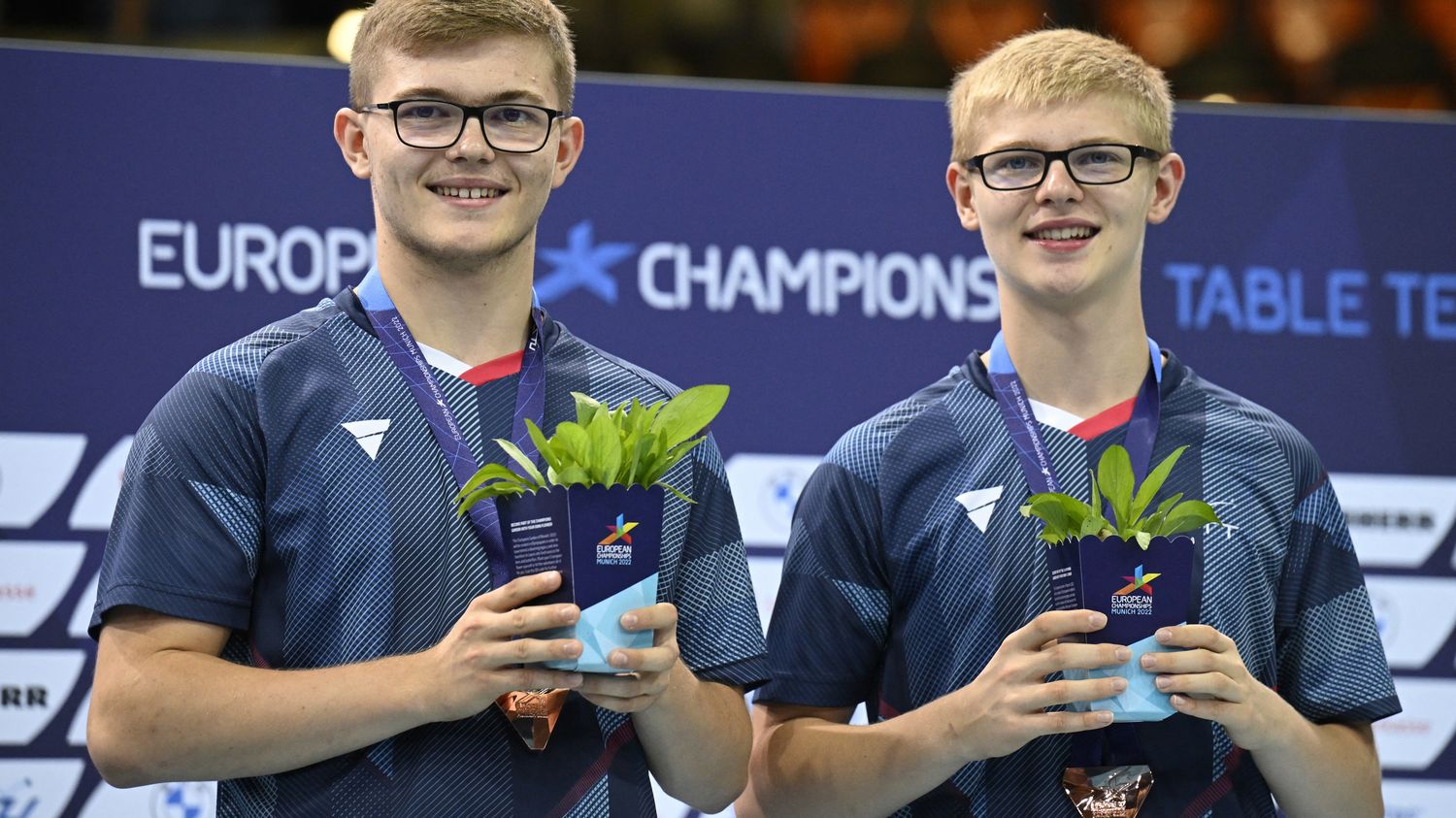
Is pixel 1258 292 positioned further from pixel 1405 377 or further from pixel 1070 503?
pixel 1070 503

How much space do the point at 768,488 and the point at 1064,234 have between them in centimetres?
125

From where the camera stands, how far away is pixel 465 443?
238 centimetres

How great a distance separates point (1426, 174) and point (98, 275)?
3044 millimetres

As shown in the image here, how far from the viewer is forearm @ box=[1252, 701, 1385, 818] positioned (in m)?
2.48

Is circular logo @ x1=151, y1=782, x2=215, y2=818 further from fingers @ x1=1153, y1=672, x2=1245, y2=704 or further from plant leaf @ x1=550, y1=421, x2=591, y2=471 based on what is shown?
fingers @ x1=1153, y1=672, x2=1245, y2=704

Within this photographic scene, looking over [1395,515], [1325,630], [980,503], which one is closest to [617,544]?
[980,503]

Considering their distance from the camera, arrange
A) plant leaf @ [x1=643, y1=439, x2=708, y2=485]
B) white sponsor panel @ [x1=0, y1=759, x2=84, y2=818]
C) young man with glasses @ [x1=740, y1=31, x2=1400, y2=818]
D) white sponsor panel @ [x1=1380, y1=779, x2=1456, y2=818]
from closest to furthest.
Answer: plant leaf @ [x1=643, y1=439, x2=708, y2=485]
young man with glasses @ [x1=740, y1=31, x2=1400, y2=818]
white sponsor panel @ [x1=0, y1=759, x2=84, y2=818]
white sponsor panel @ [x1=1380, y1=779, x2=1456, y2=818]

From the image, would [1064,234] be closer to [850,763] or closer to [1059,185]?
[1059,185]

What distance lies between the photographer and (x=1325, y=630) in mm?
2686

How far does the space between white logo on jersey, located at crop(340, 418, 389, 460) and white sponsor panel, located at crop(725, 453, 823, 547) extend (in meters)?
1.47

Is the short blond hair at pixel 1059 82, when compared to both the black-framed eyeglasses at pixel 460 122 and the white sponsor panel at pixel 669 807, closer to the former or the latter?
the black-framed eyeglasses at pixel 460 122

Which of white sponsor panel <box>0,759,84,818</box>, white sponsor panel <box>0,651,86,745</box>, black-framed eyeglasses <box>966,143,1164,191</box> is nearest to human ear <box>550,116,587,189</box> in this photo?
black-framed eyeglasses <box>966,143,1164,191</box>

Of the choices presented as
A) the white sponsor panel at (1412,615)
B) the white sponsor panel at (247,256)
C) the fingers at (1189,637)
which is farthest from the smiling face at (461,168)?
the white sponsor panel at (1412,615)

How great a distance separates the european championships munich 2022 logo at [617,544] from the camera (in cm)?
206
